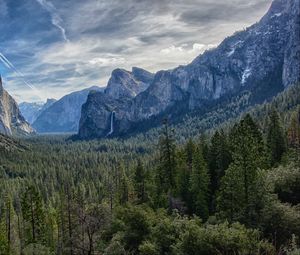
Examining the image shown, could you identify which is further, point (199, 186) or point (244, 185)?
point (199, 186)

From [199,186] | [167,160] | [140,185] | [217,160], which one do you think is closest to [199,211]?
[199,186]

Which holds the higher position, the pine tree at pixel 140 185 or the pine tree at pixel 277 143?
the pine tree at pixel 277 143

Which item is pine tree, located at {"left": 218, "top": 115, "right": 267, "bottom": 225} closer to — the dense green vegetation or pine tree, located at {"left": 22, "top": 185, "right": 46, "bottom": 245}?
the dense green vegetation

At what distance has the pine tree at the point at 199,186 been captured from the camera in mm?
63156

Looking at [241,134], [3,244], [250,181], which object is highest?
[241,134]

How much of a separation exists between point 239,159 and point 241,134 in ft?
9.81

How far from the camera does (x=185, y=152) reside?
84.0 m

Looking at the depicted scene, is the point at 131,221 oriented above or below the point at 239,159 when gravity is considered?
below

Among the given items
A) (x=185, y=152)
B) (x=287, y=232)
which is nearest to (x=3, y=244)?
(x=185, y=152)

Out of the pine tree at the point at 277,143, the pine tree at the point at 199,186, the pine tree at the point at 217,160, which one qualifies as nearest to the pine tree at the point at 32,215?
the pine tree at the point at 199,186

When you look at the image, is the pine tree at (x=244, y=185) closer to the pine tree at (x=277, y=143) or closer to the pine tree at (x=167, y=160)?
the pine tree at (x=167, y=160)

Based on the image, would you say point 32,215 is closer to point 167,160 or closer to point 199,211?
point 167,160

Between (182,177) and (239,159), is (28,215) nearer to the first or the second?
(182,177)

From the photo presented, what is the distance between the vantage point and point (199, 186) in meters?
64.8
